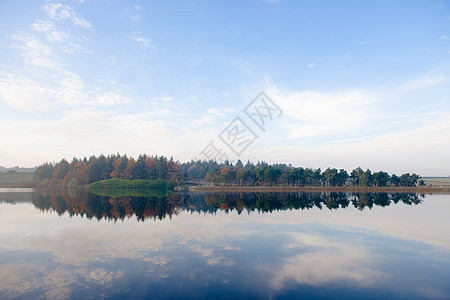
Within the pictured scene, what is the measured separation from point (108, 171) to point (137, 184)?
23.2 meters

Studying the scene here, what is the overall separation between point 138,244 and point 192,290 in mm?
7200

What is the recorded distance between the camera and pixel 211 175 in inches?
3713

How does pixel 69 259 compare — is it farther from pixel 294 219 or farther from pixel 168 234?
pixel 294 219

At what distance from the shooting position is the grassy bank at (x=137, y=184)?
8806 cm

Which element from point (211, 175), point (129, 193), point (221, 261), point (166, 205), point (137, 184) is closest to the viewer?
point (221, 261)

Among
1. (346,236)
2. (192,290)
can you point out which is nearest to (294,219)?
(346,236)

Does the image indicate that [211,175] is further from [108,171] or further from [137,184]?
[108,171]

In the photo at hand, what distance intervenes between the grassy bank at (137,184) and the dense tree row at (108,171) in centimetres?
781

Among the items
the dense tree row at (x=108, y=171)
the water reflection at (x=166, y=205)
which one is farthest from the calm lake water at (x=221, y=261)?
the dense tree row at (x=108, y=171)

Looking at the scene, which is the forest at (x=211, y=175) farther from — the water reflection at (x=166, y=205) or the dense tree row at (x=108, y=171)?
the water reflection at (x=166, y=205)

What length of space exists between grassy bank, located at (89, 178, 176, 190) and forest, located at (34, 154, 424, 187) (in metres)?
7.39

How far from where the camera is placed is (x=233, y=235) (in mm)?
18203

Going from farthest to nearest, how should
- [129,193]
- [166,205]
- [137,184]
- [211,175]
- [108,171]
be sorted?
1. [108,171]
2. [211,175]
3. [137,184]
4. [129,193]
5. [166,205]

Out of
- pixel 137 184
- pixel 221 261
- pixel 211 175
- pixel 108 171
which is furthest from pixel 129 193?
pixel 221 261
